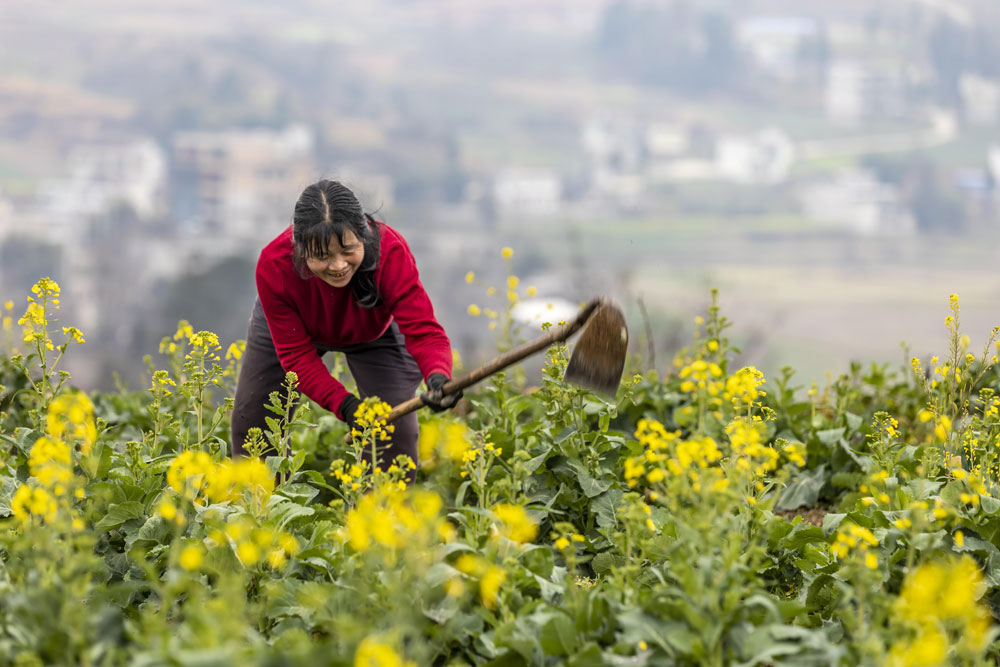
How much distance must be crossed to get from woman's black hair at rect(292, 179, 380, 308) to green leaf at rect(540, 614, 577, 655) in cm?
175

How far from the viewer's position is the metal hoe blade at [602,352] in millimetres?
3746

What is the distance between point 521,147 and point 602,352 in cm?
6978

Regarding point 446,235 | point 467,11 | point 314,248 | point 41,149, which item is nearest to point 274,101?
point 41,149

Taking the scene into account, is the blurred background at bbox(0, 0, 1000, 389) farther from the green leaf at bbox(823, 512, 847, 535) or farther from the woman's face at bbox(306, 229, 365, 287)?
the green leaf at bbox(823, 512, 847, 535)

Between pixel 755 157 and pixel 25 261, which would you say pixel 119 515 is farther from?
pixel 755 157

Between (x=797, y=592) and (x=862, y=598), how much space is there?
3.53 feet

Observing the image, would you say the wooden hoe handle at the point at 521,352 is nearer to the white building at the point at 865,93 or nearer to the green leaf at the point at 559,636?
the green leaf at the point at 559,636

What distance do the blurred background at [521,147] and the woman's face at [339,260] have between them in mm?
22043

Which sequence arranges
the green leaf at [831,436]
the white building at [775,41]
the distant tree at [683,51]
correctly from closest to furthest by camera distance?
the green leaf at [831,436] < the distant tree at [683,51] < the white building at [775,41]

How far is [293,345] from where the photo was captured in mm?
4273

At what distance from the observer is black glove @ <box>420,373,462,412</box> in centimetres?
384

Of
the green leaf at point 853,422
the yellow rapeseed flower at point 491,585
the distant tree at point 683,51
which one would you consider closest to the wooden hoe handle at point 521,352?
the yellow rapeseed flower at point 491,585

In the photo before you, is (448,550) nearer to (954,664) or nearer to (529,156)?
(954,664)

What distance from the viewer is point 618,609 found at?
8.88 ft
